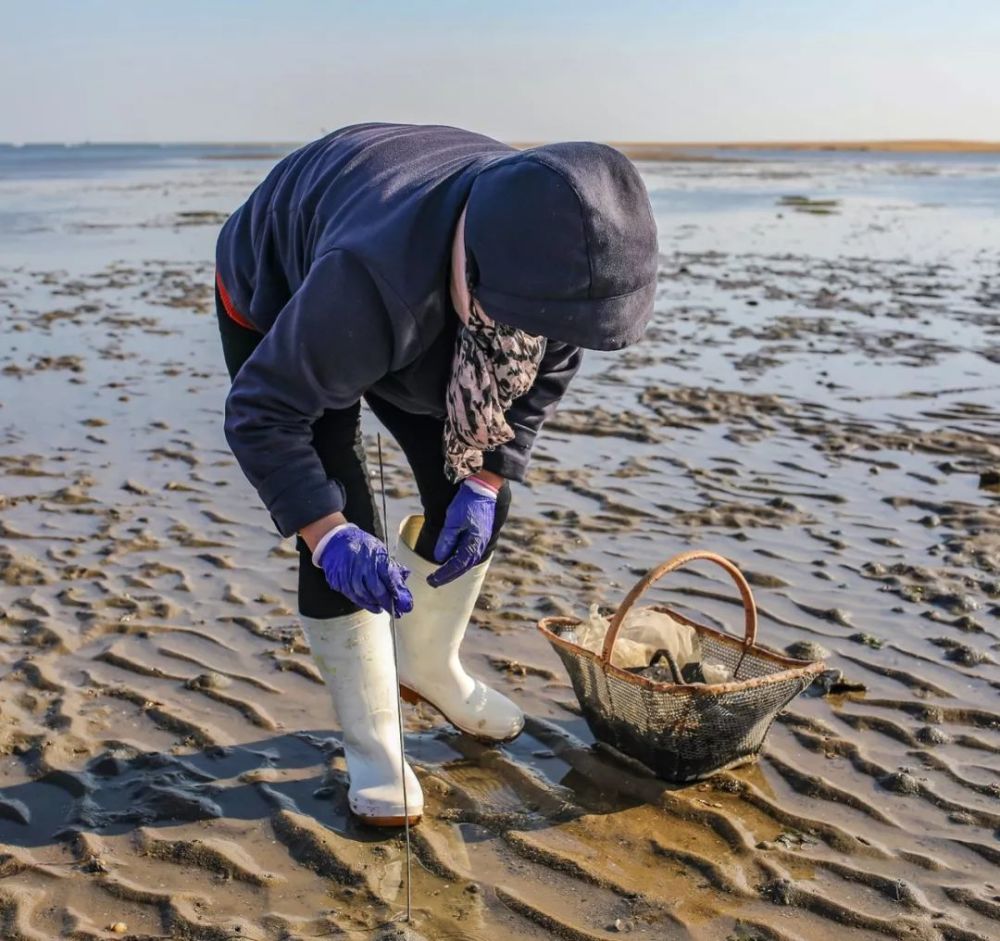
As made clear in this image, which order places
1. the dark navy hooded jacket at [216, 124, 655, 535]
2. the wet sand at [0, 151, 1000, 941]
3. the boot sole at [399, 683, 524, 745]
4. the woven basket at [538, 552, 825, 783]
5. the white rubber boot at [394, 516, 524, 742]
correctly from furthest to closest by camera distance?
1. the boot sole at [399, 683, 524, 745]
2. the white rubber boot at [394, 516, 524, 742]
3. the woven basket at [538, 552, 825, 783]
4. the wet sand at [0, 151, 1000, 941]
5. the dark navy hooded jacket at [216, 124, 655, 535]

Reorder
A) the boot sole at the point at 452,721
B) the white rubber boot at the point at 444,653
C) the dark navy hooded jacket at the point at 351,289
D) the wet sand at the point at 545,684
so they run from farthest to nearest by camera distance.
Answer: the boot sole at the point at 452,721 < the white rubber boot at the point at 444,653 < the wet sand at the point at 545,684 < the dark navy hooded jacket at the point at 351,289

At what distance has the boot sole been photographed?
3592 millimetres

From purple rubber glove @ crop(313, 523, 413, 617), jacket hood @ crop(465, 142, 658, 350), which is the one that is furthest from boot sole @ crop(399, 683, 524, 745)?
jacket hood @ crop(465, 142, 658, 350)

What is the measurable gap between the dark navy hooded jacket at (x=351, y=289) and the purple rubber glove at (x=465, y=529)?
315mm

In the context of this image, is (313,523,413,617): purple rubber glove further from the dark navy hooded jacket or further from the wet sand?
the wet sand

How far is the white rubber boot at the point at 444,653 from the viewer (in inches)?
136

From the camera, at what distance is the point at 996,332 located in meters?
10.2

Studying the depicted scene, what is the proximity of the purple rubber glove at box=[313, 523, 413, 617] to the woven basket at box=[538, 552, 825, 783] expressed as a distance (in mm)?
815

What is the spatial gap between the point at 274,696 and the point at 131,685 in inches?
18.7

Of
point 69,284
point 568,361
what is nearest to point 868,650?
point 568,361

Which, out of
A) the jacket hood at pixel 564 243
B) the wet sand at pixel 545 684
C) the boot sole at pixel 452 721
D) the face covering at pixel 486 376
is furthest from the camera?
the boot sole at pixel 452 721

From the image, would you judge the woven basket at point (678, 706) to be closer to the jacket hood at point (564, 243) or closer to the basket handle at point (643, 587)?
the basket handle at point (643, 587)

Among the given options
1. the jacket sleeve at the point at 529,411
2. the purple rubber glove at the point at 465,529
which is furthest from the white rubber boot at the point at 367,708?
the jacket sleeve at the point at 529,411

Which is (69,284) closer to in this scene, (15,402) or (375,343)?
(15,402)
